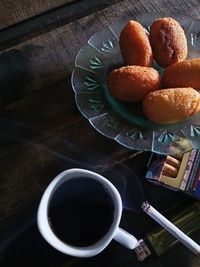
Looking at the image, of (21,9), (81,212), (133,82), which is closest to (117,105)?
(133,82)

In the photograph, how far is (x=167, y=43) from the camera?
56 cm

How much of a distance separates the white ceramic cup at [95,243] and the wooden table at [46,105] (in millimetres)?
43

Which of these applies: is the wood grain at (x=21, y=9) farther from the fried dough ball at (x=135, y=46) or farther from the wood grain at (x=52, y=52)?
the fried dough ball at (x=135, y=46)

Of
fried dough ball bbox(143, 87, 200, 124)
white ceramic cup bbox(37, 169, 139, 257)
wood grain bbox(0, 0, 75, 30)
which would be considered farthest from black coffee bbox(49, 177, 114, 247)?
wood grain bbox(0, 0, 75, 30)

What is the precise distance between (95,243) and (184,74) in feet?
0.79

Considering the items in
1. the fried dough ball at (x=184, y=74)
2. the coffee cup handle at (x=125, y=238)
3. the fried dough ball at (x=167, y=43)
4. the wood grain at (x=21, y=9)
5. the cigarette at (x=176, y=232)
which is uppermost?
the wood grain at (x=21, y=9)

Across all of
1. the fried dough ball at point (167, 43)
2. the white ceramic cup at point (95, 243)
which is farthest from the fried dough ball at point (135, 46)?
the white ceramic cup at point (95, 243)

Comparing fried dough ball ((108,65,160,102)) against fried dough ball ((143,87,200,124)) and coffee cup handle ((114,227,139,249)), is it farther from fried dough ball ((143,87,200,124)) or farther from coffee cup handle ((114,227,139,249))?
coffee cup handle ((114,227,139,249))

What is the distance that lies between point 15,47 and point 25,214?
271 millimetres

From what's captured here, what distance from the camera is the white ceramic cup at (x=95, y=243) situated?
47cm

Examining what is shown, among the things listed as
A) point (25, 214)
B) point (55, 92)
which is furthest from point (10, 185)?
point (55, 92)

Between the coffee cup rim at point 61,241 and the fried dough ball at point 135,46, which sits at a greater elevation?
the fried dough ball at point 135,46

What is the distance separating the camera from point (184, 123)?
0.55m

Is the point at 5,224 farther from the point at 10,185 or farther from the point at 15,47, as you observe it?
the point at 15,47
